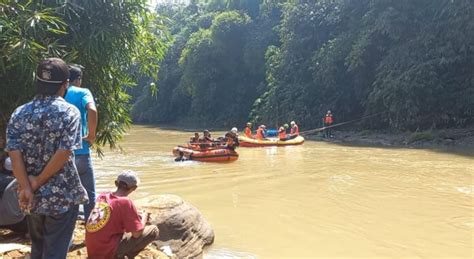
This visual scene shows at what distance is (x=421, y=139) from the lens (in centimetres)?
2109

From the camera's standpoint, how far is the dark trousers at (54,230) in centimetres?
300

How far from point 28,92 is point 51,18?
0.82 m

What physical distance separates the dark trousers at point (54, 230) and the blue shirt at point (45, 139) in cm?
8

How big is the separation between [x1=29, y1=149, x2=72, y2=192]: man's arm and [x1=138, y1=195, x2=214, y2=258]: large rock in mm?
2907

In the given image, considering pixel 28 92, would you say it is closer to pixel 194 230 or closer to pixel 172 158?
pixel 194 230

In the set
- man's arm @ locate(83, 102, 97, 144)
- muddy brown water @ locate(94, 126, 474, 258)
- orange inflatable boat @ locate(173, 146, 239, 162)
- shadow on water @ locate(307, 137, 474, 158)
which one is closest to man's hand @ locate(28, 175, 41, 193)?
man's arm @ locate(83, 102, 97, 144)

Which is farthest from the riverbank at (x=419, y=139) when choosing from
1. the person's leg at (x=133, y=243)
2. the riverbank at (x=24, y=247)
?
the person's leg at (x=133, y=243)

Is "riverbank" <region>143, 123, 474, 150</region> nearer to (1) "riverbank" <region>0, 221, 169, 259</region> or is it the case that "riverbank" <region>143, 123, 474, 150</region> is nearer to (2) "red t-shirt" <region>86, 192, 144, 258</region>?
(1) "riverbank" <region>0, 221, 169, 259</region>

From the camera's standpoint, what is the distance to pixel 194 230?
6.23m

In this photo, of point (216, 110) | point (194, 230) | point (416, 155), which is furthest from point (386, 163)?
point (216, 110)

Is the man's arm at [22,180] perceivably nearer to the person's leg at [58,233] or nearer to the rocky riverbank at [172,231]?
the person's leg at [58,233]

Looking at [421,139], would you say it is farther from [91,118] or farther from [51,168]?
[51,168]

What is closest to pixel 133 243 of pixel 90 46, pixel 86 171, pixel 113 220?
pixel 113 220

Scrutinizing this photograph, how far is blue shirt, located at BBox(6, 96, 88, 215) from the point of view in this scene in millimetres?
2910
